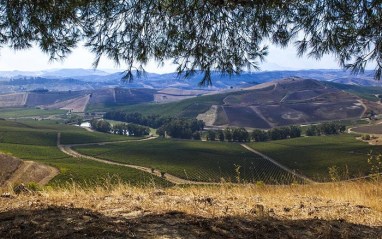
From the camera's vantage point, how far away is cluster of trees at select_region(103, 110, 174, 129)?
115 meters

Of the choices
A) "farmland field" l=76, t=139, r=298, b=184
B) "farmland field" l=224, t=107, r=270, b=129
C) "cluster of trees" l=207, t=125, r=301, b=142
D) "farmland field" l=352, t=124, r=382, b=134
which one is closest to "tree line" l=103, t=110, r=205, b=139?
"cluster of trees" l=207, t=125, r=301, b=142

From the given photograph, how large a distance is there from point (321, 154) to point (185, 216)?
61.4 metres

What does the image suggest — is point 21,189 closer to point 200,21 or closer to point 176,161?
point 200,21

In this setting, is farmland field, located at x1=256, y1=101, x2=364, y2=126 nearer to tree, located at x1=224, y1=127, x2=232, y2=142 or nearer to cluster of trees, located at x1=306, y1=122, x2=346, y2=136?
cluster of trees, located at x1=306, y1=122, x2=346, y2=136

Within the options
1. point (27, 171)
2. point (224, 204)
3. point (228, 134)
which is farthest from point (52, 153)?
point (224, 204)

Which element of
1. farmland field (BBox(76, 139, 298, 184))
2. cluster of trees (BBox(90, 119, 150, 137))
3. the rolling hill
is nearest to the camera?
farmland field (BBox(76, 139, 298, 184))

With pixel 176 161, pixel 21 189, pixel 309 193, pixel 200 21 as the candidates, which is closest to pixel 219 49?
pixel 200 21

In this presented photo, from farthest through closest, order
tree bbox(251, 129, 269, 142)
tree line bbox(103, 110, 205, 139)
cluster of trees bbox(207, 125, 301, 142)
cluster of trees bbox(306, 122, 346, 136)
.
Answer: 1. tree line bbox(103, 110, 205, 139)
2. cluster of trees bbox(306, 122, 346, 136)
3. cluster of trees bbox(207, 125, 301, 142)
4. tree bbox(251, 129, 269, 142)

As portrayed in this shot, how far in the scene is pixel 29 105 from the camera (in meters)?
177

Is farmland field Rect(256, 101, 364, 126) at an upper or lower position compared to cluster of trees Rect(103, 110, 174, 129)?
upper

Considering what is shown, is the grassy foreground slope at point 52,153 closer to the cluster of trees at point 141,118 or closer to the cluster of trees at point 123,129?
the cluster of trees at point 123,129

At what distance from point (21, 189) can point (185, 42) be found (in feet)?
14.9

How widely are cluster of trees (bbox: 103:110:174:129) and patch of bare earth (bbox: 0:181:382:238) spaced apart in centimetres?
10748

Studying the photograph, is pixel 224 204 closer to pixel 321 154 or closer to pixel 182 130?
pixel 321 154
